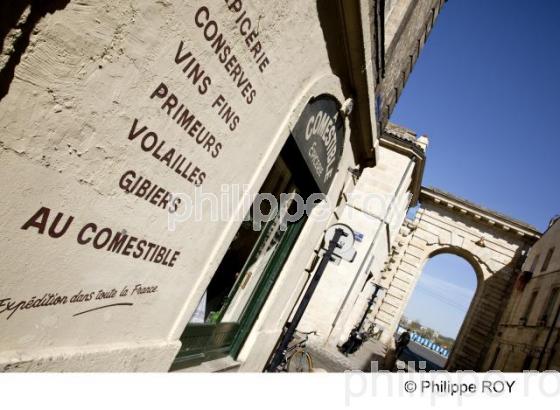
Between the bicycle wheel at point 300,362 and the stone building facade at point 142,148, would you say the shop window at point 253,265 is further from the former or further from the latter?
the bicycle wheel at point 300,362

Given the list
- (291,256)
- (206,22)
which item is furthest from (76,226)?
(291,256)

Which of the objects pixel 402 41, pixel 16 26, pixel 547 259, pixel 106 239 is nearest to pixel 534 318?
pixel 547 259

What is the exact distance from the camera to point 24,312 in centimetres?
215

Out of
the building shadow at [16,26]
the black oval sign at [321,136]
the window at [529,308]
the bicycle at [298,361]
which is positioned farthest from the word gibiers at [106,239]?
the window at [529,308]

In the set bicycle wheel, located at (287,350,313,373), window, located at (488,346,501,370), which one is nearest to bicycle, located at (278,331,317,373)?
bicycle wheel, located at (287,350,313,373)

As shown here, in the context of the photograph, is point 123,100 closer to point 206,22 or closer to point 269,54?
point 206,22

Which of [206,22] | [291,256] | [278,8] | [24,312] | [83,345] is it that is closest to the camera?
[24,312]

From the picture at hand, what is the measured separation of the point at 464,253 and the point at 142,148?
27.7 m

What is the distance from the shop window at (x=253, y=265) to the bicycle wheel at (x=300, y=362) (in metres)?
2.66

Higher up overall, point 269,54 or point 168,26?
point 269,54

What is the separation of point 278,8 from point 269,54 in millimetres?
358

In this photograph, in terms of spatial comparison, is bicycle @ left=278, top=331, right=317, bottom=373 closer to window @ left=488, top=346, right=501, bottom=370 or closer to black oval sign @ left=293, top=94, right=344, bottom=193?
black oval sign @ left=293, top=94, right=344, bottom=193

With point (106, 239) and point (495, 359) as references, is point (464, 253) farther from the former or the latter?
point (106, 239)

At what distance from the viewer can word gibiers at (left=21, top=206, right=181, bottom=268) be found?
202cm
